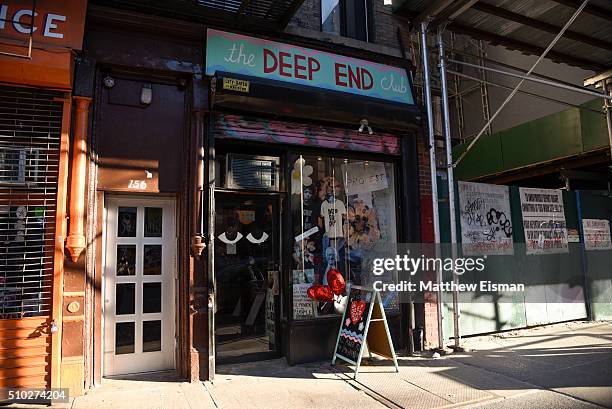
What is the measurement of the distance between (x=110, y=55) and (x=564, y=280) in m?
8.82

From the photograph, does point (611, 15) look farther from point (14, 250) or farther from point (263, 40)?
point (14, 250)

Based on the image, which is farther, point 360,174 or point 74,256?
point 360,174

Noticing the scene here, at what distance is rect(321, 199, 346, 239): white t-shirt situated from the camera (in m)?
6.59

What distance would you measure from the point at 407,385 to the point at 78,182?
461cm

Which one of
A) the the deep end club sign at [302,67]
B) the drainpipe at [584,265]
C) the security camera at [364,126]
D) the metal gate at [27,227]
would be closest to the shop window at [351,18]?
the the deep end club sign at [302,67]

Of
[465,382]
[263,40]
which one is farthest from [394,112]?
[465,382]

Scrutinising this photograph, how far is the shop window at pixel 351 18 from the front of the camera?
7051mm

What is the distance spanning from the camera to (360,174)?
6.93 m

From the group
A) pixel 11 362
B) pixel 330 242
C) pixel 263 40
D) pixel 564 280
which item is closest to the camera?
pixel 11 362

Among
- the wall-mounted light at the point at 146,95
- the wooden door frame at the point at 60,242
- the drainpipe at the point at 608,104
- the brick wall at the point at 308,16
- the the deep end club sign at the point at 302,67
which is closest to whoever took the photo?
the wooden door frame at the point at 60,242

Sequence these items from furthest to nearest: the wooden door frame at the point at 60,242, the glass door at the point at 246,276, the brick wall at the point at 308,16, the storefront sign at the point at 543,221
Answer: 1. the storefront sign at the point at 543,221
2. the brick wall at the point at 308,16
3. the glass door at the point at 246,276
4. the wooden door frame at the point at 60,242

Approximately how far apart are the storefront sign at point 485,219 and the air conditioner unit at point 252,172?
3353mm

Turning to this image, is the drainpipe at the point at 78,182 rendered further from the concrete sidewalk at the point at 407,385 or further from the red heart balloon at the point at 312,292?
the red heart balloon at the point at 312,292

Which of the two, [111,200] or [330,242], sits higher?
[111,200]
